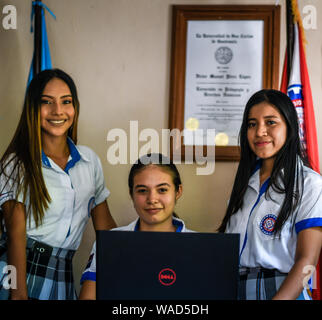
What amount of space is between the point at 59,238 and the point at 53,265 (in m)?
0.11

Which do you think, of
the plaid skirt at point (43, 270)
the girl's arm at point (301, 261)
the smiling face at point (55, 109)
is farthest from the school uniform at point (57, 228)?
the girl's arm at point (301, 261)

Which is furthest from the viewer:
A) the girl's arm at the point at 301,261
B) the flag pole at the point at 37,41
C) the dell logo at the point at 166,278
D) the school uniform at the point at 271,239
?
the flag pole at the point at 37,41

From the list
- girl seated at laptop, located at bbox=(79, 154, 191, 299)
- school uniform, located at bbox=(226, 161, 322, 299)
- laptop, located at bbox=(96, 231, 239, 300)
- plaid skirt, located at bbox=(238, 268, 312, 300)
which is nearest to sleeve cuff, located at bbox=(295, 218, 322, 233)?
school uniform, located at bbox=(226, 161, 322, 299)

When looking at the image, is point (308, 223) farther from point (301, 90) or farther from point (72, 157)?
point (72, 157)

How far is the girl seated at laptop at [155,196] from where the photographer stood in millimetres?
1594

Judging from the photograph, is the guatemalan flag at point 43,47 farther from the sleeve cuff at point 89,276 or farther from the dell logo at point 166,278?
the dell logo at point 166,278

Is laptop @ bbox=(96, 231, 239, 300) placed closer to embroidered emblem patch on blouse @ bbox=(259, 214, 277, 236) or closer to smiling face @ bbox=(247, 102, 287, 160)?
embroidered emblem patch on blouse @ bbox=(259, 214, 277, 236)

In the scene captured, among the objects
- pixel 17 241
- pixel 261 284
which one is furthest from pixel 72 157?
pixel 261 284

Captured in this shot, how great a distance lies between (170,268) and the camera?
947 mm

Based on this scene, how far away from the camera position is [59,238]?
1.73 metres

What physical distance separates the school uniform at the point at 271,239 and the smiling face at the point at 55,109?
35.1 inches

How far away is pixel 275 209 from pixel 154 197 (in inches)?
17.7

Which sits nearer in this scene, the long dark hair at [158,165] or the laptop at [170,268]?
the laptop at [170,268]
